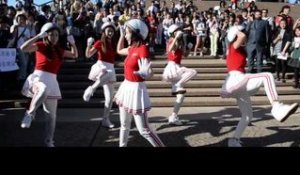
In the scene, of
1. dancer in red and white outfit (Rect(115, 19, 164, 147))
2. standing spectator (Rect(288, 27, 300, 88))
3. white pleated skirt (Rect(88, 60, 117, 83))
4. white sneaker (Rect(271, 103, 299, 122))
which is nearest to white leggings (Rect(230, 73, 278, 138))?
white sneaker (Rect(271, 103, 299, 122))

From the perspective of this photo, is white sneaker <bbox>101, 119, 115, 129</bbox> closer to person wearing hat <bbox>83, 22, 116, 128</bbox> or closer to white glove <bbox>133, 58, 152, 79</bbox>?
person wearing hat <bbox>83, 22, 116, 128</bbox>

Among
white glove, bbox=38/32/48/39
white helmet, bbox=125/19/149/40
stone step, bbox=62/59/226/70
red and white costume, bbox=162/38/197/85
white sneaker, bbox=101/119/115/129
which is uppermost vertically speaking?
white helmet, bbox=125/19/149/40

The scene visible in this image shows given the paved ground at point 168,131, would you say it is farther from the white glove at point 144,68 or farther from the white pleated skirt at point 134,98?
the white glove at point 144,68

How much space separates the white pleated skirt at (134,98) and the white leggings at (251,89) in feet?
5.05

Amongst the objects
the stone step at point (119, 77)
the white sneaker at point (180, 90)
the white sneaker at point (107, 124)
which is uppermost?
the white sneaker at point (180, 90)

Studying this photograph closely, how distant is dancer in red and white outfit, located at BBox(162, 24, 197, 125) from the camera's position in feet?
29.4

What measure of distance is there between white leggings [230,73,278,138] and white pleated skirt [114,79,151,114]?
1.54m

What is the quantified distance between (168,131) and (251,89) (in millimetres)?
1932

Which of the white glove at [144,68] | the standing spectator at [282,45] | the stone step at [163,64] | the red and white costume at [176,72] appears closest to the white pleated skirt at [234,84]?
the white glove at [144,68]

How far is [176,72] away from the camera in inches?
357

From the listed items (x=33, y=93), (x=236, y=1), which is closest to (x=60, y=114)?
(x=33, y=93)

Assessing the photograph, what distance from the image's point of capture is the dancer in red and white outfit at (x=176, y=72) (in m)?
8.96

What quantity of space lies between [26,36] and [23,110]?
2182mm
